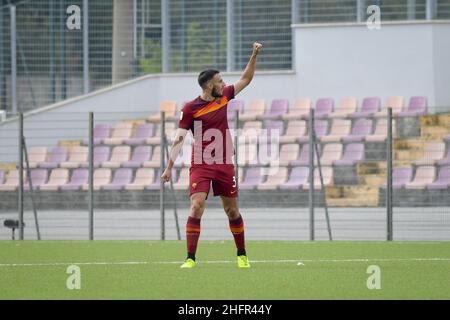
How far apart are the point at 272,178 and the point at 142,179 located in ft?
9.03

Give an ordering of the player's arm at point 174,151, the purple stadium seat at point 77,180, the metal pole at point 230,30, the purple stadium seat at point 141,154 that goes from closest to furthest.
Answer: the player's arm at point 174,151
the purple stadium seat at point 77,180
the purple stadium seat at point 141,154
the metal pole at point 230,30

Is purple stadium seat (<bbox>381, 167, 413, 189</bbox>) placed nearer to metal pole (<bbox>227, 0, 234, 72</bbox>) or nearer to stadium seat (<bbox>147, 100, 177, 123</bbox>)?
stadium seat (<bbox>147, 100, 177, 123</bbox>)

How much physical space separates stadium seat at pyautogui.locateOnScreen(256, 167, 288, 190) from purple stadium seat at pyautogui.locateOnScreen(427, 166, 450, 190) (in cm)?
397

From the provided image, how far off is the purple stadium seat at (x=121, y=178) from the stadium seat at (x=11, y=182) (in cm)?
190

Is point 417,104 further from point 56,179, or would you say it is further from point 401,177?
point 56,179

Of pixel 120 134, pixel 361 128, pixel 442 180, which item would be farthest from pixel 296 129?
pixel 442 180

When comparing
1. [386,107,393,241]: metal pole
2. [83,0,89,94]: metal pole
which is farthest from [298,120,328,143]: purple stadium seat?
[83,0,89,94]: metal pole

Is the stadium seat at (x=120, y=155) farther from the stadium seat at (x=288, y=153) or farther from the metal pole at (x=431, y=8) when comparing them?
the metal pole at (x=431, y=8)

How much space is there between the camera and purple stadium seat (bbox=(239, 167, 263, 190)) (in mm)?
28359

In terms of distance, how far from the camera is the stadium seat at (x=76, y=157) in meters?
30.2

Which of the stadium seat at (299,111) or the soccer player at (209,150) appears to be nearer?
the soccer player at (209,150)

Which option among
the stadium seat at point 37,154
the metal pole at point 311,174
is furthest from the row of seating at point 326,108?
the metal pole at point 311,174
